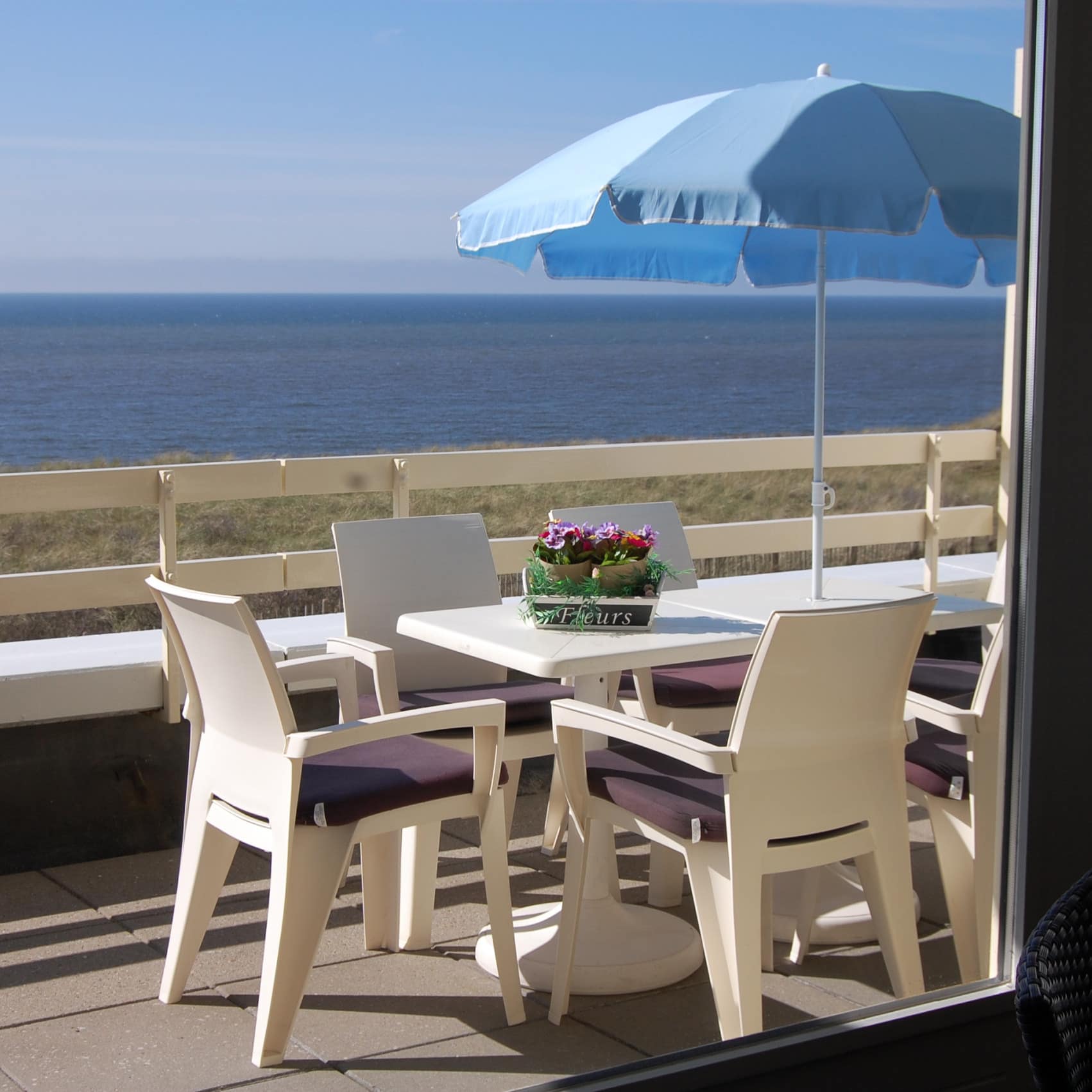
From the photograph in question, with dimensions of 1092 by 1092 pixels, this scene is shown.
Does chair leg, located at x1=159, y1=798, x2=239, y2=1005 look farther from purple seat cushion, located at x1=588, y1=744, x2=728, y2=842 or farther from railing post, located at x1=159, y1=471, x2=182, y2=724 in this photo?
railing post, located at x1=159, y1=471, x2=182, y2=724

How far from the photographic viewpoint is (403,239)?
59.5 feet

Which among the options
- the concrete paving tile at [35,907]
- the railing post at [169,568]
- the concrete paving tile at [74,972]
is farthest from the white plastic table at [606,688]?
A: the concrete paving tile at [35,907]

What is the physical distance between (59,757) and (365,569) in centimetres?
86

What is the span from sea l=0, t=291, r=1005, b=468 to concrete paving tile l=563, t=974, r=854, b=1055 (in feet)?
86.9

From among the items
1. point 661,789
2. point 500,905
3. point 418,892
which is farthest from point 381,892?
point 661,789

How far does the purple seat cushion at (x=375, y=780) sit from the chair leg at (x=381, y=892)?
284 millimetres

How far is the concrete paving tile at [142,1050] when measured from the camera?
7.15 feet

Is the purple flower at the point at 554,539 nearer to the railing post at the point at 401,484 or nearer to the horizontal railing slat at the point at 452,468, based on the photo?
the horizontal railing slat at the point at 452,468

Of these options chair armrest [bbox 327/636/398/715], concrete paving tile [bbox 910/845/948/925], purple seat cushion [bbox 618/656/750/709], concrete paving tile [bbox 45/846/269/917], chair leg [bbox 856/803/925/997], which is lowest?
concrete paving tile [bbox 910/845/948/925]

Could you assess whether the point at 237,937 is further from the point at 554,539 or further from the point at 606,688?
the point at 554,539

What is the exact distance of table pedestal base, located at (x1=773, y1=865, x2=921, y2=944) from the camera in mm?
2777

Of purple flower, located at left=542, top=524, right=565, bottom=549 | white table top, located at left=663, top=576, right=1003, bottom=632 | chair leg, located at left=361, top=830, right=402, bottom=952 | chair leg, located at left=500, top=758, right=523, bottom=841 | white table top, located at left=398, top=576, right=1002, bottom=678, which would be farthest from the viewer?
chair leg, located at left=500, top=758, right=523, bottom=841

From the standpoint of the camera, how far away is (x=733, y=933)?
2.12 m

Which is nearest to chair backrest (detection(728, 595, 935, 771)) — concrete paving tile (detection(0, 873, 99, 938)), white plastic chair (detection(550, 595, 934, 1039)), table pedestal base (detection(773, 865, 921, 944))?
white plastic chair (detection(550, 595, 934, 1039))
